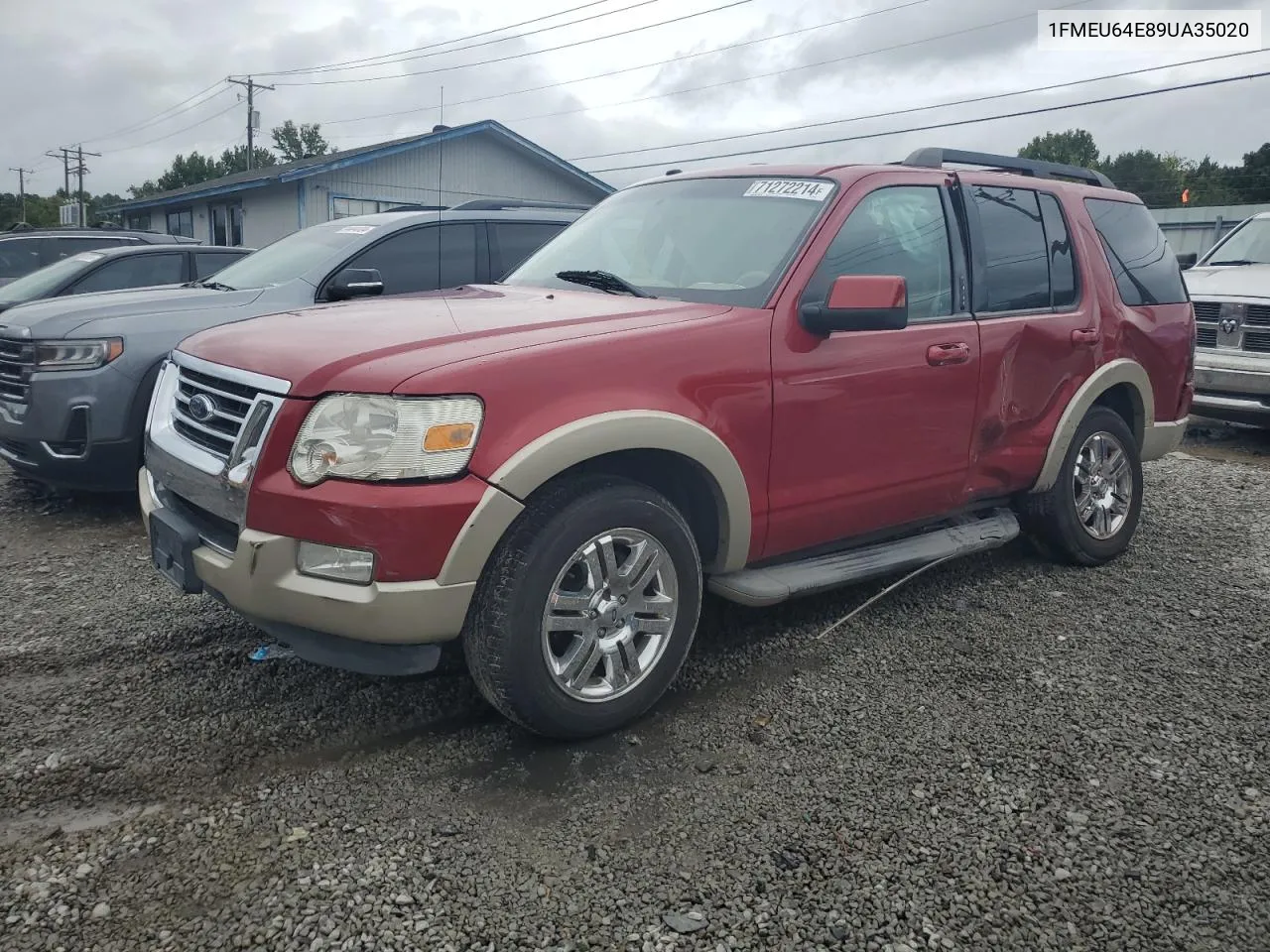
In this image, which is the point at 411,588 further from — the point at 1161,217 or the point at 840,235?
the point at 1161,217

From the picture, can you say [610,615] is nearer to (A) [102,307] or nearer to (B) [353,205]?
(A) [102,307]

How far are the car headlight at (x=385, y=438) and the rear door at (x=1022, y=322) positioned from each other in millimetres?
2428

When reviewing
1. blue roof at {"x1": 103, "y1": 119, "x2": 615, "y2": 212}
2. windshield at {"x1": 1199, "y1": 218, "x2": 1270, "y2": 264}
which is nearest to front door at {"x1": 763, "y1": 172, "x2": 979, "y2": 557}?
windshield at {"x1": 1199, "y1": 218, "x2": 1270, "y2": 264}

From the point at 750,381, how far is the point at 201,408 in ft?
5.83

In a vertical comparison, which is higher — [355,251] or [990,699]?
[355,251]

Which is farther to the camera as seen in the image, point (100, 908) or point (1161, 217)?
point (1161, 217)

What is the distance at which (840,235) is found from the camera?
378 centimetres

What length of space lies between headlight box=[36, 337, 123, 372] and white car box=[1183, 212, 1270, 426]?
26.7 feet

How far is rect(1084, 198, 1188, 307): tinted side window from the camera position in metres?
5.07

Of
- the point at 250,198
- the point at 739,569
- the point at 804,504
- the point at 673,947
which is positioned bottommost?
the point at 673,947

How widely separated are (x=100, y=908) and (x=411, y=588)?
1.03m

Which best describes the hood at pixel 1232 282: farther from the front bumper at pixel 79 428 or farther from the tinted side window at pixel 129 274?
the tinted side window at pixel 129 274

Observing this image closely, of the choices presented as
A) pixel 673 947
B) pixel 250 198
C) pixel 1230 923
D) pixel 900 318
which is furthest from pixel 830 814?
pixel 250 198

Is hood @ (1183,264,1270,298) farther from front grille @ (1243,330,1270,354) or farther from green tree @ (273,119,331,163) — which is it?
green tree @ (273,119,331,163)
